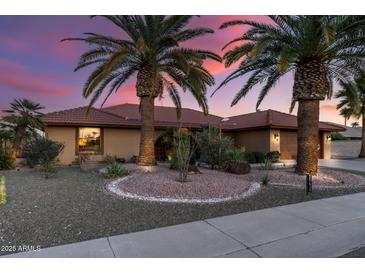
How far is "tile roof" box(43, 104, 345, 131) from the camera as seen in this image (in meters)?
16.8

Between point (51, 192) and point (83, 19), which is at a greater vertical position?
point (83, 19)

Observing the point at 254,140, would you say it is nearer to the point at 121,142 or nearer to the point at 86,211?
the point at 121,142

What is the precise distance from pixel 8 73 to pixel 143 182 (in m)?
9.97

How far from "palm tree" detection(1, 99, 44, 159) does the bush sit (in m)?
1.25

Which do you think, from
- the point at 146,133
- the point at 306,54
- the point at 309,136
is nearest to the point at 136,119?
the point at 146,133

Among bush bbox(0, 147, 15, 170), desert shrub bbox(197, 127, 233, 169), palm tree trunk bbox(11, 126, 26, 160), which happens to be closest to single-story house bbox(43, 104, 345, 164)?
palm tree trunk bbox(11, 126, 26, 160)

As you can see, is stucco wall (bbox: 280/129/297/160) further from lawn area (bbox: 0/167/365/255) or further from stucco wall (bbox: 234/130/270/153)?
lawn area (bbox: 0/167/365/255)

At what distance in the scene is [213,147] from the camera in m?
Result: 14.2

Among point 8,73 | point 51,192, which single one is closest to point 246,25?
point 51,192

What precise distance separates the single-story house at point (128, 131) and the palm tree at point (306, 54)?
16.7 ft

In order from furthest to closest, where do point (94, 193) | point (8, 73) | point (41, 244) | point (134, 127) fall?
point (134, 127) < point (8, 73) < point (94, 193) < point (41, 244)

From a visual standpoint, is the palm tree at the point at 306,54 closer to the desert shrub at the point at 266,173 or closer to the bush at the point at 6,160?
the desert shrub at the point at 266,173

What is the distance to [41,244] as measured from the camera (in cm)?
454
